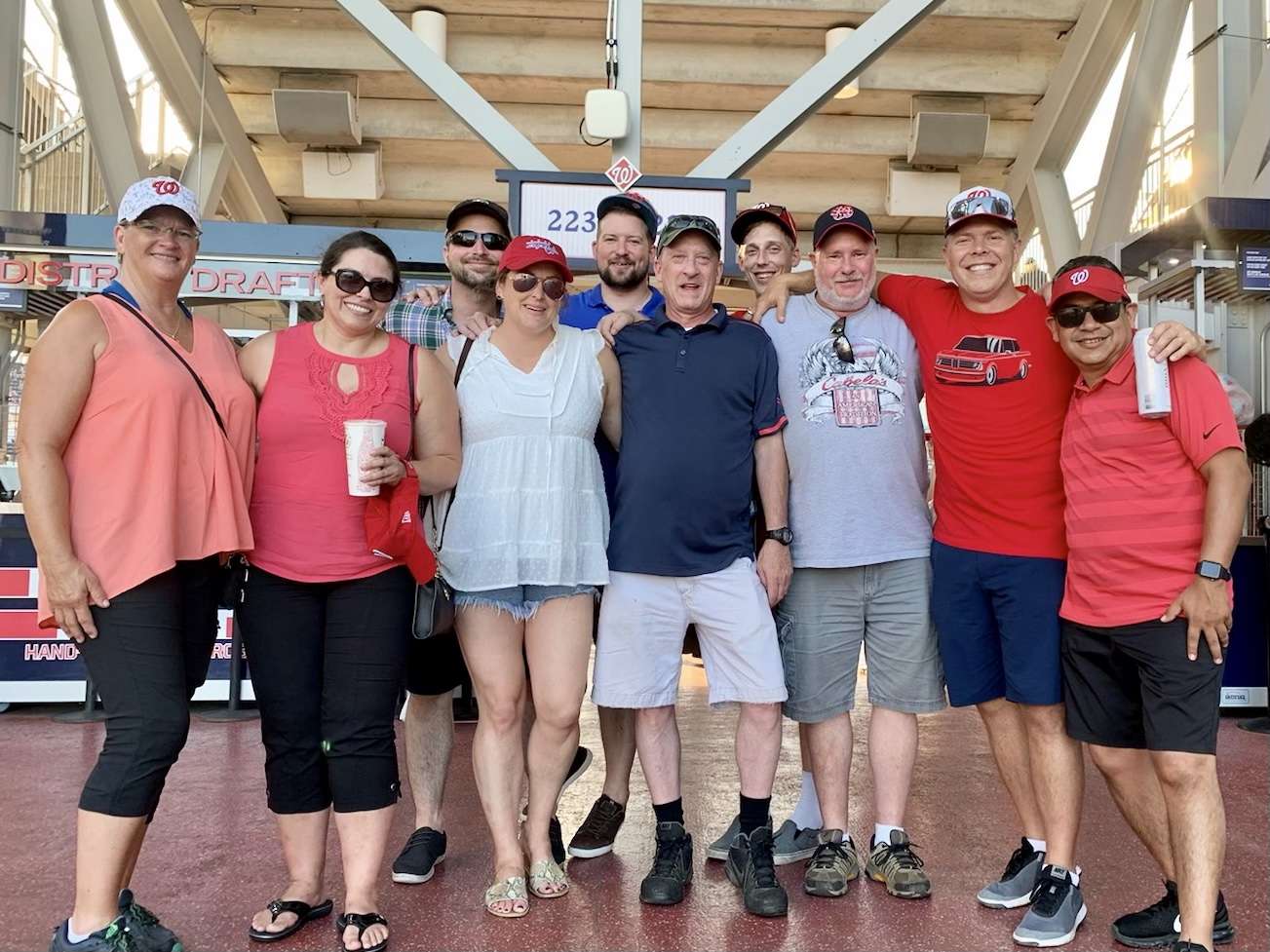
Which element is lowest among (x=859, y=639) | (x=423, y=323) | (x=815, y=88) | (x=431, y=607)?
(x=859, y=639)

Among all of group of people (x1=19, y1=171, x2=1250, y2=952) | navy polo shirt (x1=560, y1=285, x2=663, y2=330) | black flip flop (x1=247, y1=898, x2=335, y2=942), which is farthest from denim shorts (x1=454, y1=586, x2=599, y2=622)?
navy polo shirt (x1=560, y1=285, x2=663, y2=330)

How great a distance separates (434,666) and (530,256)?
4.62 ft

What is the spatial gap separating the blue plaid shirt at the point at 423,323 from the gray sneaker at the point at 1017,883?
256 centimetres

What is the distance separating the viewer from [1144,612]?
296cm

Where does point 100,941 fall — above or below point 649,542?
below

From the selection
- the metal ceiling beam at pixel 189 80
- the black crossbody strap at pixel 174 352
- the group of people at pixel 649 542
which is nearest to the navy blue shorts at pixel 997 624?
the group of people at pixel 649 542

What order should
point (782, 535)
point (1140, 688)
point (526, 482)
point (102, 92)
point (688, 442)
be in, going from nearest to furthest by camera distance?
point (1140, 688), point (526, 482), point (688, 442), point (782, 535), point (102, 92)

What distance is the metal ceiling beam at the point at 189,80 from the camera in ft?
30.9

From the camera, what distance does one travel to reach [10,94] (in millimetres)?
8258

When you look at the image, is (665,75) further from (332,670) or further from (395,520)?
(332,670)

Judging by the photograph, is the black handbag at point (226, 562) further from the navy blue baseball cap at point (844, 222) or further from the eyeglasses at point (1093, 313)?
the eyeglasses at point (1093, 313)

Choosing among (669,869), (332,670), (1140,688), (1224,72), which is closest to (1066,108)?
(1224,72)

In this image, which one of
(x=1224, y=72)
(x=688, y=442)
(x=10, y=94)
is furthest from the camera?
(x=1224, y=72)

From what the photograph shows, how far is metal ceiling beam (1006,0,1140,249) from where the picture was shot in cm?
985
